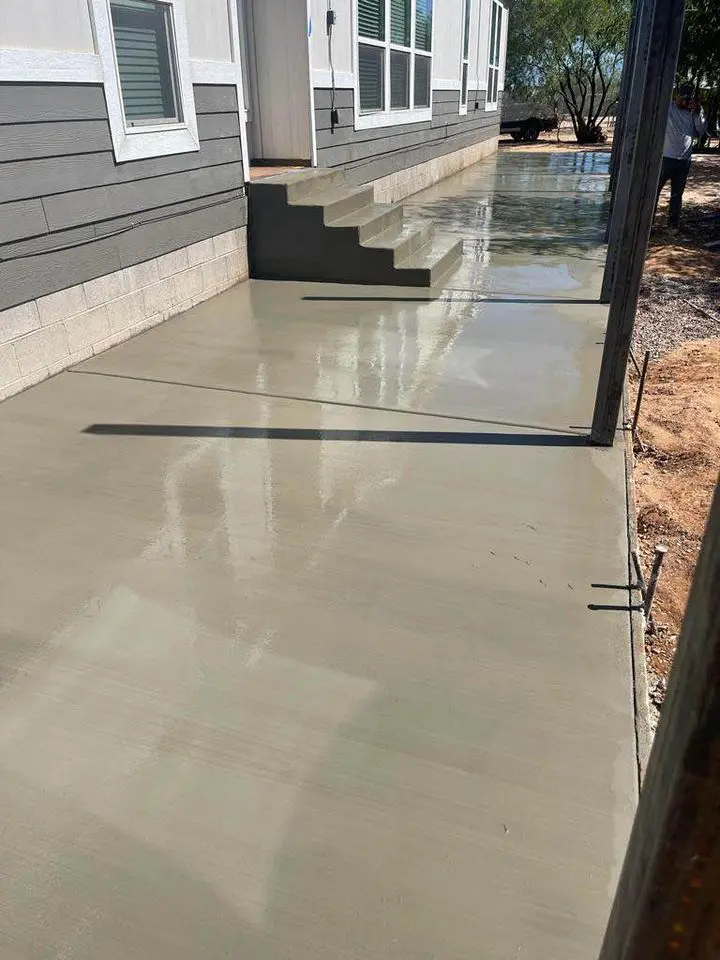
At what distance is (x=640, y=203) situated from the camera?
9.50 ft

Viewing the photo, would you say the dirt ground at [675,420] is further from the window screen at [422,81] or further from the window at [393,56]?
the window screen at [422,81]

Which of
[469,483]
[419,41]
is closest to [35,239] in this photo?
[469,483]

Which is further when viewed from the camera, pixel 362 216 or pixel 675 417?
pixel 362 216

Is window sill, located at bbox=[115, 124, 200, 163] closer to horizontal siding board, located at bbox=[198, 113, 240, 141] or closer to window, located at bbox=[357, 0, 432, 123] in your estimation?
horizontal siding board, located at bbox=[198, 113, 240, 141]

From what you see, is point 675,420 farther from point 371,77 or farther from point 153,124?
point 371,77

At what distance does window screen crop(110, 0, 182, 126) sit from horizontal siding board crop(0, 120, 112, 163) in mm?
396

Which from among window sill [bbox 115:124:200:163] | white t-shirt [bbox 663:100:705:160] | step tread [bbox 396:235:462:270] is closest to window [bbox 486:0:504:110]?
white t-shirt [bbox 663:100:705:160]

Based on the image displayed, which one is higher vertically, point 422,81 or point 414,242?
Result: point 422,81

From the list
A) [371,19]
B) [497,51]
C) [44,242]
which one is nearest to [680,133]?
[371,19]

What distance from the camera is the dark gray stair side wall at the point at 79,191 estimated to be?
147 inches

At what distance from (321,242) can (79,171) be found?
2.36 meters

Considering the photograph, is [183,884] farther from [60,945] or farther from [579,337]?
[579,337]

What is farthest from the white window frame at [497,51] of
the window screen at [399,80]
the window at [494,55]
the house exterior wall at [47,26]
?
the house exterior wall at [47,26]

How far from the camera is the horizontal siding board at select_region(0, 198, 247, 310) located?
385 centimetres
